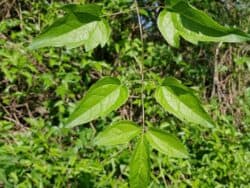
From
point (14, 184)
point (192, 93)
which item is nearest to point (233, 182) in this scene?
point (14, 184)

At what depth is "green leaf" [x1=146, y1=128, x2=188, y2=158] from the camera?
2.47 feet

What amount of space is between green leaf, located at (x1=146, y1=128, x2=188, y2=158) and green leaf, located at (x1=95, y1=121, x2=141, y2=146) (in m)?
0.02

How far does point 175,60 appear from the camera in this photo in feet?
11.4

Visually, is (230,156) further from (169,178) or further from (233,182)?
(169,178)

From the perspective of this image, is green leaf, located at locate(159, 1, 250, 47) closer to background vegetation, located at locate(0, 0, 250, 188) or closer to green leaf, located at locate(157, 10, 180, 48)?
green leaf, located at locate(157, 10, 180, 48)

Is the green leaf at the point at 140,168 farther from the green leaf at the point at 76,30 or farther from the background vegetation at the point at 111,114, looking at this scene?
the background vegetation at the point at 111,114

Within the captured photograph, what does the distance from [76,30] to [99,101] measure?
4.1 inches

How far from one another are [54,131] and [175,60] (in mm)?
1163

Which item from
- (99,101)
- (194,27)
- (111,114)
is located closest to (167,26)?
(194,27)

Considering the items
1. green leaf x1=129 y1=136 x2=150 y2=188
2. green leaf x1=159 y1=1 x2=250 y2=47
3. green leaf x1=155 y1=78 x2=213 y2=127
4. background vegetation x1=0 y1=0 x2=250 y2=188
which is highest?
green leaf x1=159 y1=1 x2=250 y2=47

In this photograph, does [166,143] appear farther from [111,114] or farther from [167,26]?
[111,114]

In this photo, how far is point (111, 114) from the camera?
2936mm

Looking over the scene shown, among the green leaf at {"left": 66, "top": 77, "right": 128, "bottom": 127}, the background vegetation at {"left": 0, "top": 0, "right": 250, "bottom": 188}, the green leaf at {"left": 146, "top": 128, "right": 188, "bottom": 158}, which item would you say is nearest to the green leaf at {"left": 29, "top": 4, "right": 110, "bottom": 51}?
the green leaf at {"left": 66, "top": 77, "right": 128, "bottom": 127}

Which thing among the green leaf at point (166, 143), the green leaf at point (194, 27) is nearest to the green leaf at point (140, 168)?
the green leaf at point (166, 143)
